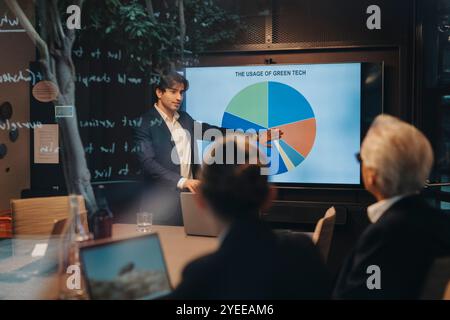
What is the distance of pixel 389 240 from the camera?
1.71 m

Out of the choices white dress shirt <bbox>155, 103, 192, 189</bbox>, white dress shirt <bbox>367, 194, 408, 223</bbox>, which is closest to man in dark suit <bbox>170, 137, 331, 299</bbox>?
white dress shirt <bbox>367, 194, 408, 223</bbox>

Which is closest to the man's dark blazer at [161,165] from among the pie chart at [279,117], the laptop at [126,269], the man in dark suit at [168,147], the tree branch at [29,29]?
the man in dark suit at [168,147]

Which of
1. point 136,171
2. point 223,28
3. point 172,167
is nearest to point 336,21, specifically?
point 223,28

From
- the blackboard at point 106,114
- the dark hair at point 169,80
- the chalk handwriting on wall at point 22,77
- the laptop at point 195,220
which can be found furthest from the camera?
the dark hair at point 169,80

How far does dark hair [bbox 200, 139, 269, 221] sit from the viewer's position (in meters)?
1.58

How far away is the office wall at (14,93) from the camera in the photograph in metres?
3.75

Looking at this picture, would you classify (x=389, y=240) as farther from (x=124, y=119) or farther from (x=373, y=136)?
(x=124, y=119)

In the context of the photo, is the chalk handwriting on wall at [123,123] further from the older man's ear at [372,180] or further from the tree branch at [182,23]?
the older man's ear at [372,180]

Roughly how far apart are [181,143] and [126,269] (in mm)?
2225

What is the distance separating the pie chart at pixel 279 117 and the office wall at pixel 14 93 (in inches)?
61.9

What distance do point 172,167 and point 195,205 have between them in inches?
42.5

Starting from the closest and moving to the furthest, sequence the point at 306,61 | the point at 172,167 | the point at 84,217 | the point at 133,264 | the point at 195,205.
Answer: the point at 133,264
the point at 84,217
the point at 195,205
the point at 172,167
the point at 306,61

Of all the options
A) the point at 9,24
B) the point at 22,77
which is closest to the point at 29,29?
the point at 9,24

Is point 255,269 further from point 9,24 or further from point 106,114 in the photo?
point 9,24
